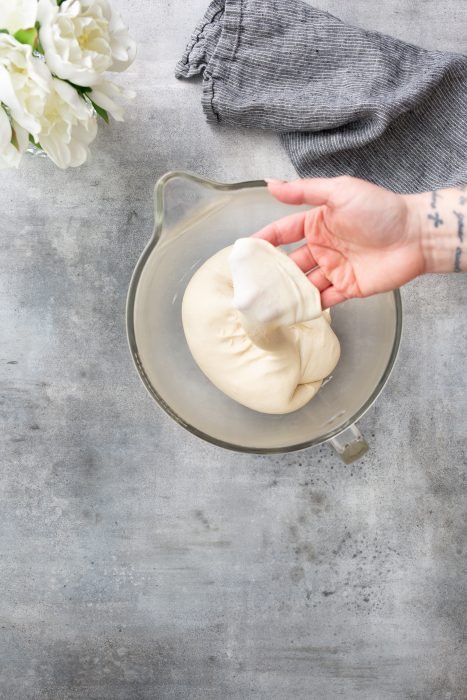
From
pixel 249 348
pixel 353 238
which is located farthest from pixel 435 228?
pixel 249 348

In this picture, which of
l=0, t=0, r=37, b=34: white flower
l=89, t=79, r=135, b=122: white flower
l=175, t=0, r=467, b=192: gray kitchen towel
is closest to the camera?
l=0, t=0, r=37, b=34: white flower

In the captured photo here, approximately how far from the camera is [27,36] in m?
0.79

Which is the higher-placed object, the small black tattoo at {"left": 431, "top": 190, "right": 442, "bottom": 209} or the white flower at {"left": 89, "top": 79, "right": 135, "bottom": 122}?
the white flower at {"left": 89, "top": 79, "right": 135, "bottom": 122}

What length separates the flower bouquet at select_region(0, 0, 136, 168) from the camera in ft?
2.59

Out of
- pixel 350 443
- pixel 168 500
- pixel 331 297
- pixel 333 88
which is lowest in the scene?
pixel 168 500

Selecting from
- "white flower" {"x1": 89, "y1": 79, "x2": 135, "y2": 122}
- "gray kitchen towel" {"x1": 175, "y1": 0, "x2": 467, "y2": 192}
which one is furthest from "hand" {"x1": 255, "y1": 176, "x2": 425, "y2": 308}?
"white flower" {"x1": 89, "y1": 79, "x2": 135, "y2": 122}

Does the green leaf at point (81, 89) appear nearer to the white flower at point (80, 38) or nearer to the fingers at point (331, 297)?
the white flower at point (80, 38)

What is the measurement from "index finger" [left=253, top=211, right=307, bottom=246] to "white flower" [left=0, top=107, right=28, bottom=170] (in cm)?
36

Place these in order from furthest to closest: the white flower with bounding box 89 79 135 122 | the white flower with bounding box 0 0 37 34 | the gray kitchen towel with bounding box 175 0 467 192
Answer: the gray kitchen towel with bounding box 175 0 467 192 < the white flower with bounding box 89 79 135 122 < the white flower with bounding box 0 0 37 34

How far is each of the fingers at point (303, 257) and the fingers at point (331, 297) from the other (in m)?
0.06

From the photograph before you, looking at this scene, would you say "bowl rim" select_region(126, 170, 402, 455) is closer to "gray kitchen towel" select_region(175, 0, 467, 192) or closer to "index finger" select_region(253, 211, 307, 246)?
"index finger" select_region(253, 211, 307, 246)

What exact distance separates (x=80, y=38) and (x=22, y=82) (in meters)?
0.11

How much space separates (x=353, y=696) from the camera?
108cm

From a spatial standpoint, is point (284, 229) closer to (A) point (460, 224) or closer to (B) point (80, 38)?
(A) point (460, 224)
